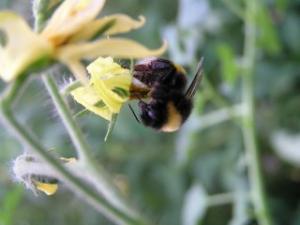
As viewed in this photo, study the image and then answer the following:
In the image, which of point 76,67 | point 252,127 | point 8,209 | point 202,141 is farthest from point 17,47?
point 202,141

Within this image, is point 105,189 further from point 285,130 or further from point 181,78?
point 285,130

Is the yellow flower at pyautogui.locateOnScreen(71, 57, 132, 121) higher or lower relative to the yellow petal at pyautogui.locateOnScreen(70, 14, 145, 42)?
lower

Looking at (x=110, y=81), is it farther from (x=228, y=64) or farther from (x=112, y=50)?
(x=228, y=64)

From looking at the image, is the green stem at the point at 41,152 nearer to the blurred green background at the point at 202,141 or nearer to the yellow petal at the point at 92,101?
the yellow petal at the point at 92,101

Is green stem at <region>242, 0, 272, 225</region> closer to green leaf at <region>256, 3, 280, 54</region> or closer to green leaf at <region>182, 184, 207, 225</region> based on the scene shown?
green leaf at <region>256, 3, 280, 54</region>

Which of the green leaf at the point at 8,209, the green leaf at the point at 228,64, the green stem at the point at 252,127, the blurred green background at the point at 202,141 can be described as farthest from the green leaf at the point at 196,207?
the green leaf at the point at 8,209

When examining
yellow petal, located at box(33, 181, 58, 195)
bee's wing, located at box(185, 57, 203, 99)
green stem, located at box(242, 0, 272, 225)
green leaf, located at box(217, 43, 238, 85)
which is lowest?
green stem, located at box(242, 0, 272, 225)

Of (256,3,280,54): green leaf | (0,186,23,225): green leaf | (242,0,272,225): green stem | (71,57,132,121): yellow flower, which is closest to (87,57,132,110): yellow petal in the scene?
(71,57,132,121): yellow flower
